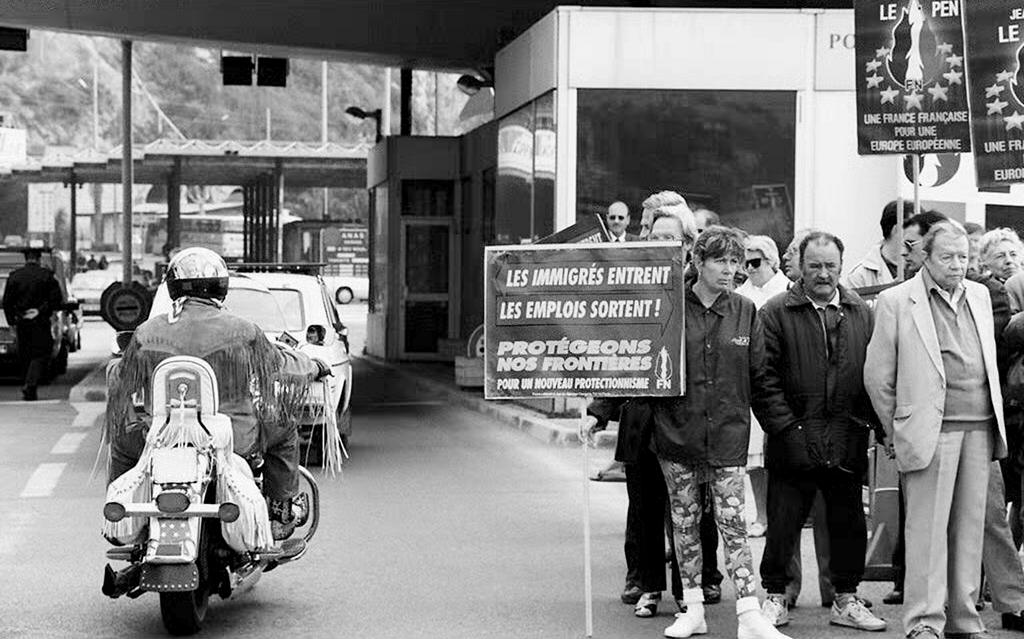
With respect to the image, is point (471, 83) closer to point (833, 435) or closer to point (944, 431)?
point (833, 435)

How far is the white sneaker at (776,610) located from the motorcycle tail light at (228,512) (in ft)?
8.04

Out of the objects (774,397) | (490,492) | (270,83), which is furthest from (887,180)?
(270,83)

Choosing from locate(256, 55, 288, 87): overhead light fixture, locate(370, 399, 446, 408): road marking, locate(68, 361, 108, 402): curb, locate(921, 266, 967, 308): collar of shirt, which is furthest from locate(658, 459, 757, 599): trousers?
locate(256, 55, 288, 87): overhead light fixture

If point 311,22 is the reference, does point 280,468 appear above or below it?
below

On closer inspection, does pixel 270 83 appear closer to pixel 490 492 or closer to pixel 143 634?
pixel 490 492

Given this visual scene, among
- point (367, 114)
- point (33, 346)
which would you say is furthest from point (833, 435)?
point (367, 114)

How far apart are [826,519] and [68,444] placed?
1058 centimetres

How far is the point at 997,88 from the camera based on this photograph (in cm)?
1162

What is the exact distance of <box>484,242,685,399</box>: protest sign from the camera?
27.9 feet

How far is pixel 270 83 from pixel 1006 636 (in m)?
27.5

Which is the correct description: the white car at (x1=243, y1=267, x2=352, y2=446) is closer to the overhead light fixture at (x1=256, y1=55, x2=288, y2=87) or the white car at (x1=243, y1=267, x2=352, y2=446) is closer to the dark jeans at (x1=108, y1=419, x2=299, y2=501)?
the dark jeans at (x1=108, y1=419, x2=299, y2=501)

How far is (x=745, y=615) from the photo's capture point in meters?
8.23

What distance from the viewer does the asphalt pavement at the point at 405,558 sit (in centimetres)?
890

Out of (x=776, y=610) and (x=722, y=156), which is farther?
(x=722, y=156)
